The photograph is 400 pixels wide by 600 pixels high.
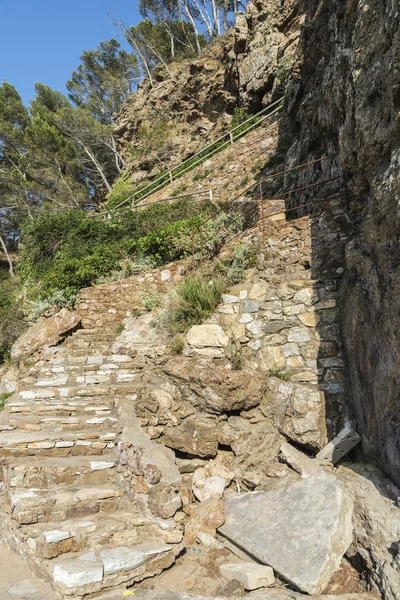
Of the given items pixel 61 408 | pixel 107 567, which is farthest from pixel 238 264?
pixel 107 567

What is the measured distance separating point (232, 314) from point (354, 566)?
145 inches

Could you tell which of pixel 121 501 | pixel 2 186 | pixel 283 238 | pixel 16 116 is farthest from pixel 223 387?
pixel 16 116

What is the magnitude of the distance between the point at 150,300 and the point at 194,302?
2093 millimetres

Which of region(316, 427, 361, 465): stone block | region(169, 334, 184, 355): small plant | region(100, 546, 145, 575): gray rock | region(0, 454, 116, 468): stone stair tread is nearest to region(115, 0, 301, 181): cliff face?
region(169, 334, 184, 355): small plant

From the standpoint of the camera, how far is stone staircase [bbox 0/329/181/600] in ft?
11.6

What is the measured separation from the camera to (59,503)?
420cm

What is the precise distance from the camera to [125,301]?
8.66 metres

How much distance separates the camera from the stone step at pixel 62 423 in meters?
5.38

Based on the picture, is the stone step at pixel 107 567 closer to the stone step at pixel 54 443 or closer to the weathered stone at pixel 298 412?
the stone step at pixel 54 443

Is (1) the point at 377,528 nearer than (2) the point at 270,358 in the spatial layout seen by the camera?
Yes

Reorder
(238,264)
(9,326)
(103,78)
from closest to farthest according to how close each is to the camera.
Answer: (238,264)
(9,326)
(103,78)

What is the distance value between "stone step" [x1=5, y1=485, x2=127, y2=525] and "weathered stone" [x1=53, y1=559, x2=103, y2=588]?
0.75 metres

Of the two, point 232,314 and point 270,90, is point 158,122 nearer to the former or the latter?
point 270,90

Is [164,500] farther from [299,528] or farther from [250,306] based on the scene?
[250,306]
